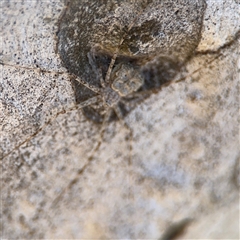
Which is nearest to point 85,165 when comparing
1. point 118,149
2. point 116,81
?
point 118,149

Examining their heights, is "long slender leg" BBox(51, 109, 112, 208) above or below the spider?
below

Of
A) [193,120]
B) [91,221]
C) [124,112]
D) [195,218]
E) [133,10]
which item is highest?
[133,10]

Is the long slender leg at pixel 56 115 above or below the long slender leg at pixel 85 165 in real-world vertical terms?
above

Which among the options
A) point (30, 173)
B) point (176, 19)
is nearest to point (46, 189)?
point (30, 173)

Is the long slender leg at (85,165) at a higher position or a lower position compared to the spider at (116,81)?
lower

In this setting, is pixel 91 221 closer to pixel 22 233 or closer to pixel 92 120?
pixel 22 233

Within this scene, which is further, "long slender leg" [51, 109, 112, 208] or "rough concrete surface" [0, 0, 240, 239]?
"long slender leg" [51, 109, 112, 208]

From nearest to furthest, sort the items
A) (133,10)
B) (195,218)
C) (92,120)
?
(133,10) < (92,120) < (195,218)

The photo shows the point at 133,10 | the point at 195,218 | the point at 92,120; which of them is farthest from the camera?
the point at 195,218

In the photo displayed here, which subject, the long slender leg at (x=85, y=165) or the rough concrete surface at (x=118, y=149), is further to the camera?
the long slender leg at (x=85, y=165)
